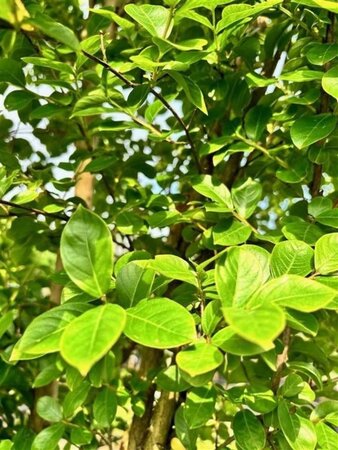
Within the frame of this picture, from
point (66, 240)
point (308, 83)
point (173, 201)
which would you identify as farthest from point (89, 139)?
point (66, 240)

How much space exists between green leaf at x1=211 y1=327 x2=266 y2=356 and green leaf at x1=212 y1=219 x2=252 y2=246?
0.19 m

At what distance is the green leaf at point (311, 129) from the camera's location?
46 centimetres

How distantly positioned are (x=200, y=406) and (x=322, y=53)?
331 millimetres

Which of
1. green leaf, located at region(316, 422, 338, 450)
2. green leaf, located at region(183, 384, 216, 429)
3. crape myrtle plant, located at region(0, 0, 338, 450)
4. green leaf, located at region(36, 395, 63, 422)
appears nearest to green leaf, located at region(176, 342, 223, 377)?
crape myrtle plant, located at region(0, 0, 338, 450)

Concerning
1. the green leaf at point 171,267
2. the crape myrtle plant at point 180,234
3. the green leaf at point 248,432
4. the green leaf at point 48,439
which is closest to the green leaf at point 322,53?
the crape myrtle plant at point 180,234

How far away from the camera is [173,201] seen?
2.20ft

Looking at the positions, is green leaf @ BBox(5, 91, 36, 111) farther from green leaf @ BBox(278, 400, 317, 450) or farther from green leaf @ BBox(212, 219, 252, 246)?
green leaf @ BBox(278, 400, 317, 450)

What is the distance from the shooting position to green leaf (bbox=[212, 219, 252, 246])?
509 mm

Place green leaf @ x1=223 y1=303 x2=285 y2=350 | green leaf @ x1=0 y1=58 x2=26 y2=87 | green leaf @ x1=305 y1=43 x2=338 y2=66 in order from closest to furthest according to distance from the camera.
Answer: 1. green leaf @ x1=223 y1=303 x2=285 y2=350
2. green leaf @ x1=305 y1=43 x2=338 y2=66
3. green leaf @ x1=0 y1=58 x2=26 y2=87

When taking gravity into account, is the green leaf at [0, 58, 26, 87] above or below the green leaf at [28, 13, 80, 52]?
below

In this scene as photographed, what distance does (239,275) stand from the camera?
339mm

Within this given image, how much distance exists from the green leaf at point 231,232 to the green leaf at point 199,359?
0.20m

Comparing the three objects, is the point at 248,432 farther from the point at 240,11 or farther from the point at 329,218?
the point at 240,11

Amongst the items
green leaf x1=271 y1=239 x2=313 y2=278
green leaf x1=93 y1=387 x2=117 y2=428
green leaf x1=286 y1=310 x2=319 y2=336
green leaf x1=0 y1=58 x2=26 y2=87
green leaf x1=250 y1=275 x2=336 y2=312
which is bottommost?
green leaf x1=93 y1=387 x2=117 y2=428
